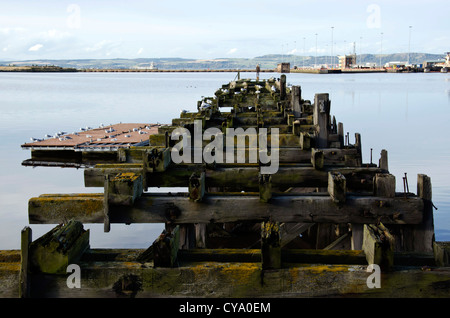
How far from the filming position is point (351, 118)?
1845 inches

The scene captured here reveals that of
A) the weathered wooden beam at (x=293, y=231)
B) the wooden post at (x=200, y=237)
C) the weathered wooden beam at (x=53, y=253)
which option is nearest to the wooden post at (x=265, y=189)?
the weathered wooden beam at (x=53, y=253)

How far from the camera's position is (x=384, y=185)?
5.09m

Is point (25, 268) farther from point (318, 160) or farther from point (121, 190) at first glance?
point (318, 160)

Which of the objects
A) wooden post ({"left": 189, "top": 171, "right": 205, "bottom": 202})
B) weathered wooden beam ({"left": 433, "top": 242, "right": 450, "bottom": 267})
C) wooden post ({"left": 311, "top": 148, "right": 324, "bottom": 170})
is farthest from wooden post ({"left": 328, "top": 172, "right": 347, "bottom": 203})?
wooden post ({"left": 311, "top": 148, "right": 324, "bottom": 170})

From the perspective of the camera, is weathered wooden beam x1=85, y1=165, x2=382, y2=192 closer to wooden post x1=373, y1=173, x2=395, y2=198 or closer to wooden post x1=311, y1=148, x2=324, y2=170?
wooden post x1=311, y1=148, x2=324, y2=170

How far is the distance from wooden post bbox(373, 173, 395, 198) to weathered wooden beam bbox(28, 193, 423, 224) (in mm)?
63

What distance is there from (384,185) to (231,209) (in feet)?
5.02

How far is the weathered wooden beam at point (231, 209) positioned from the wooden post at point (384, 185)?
0.21ft

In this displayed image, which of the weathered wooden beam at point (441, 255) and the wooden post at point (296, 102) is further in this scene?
the wooden post at point (296, 102)

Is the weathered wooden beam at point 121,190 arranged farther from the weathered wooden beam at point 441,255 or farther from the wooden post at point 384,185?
the weathered wooden beam at point 441,255

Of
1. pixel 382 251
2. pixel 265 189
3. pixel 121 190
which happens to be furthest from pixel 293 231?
pixel 382 251

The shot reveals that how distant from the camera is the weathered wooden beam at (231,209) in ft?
16.0
